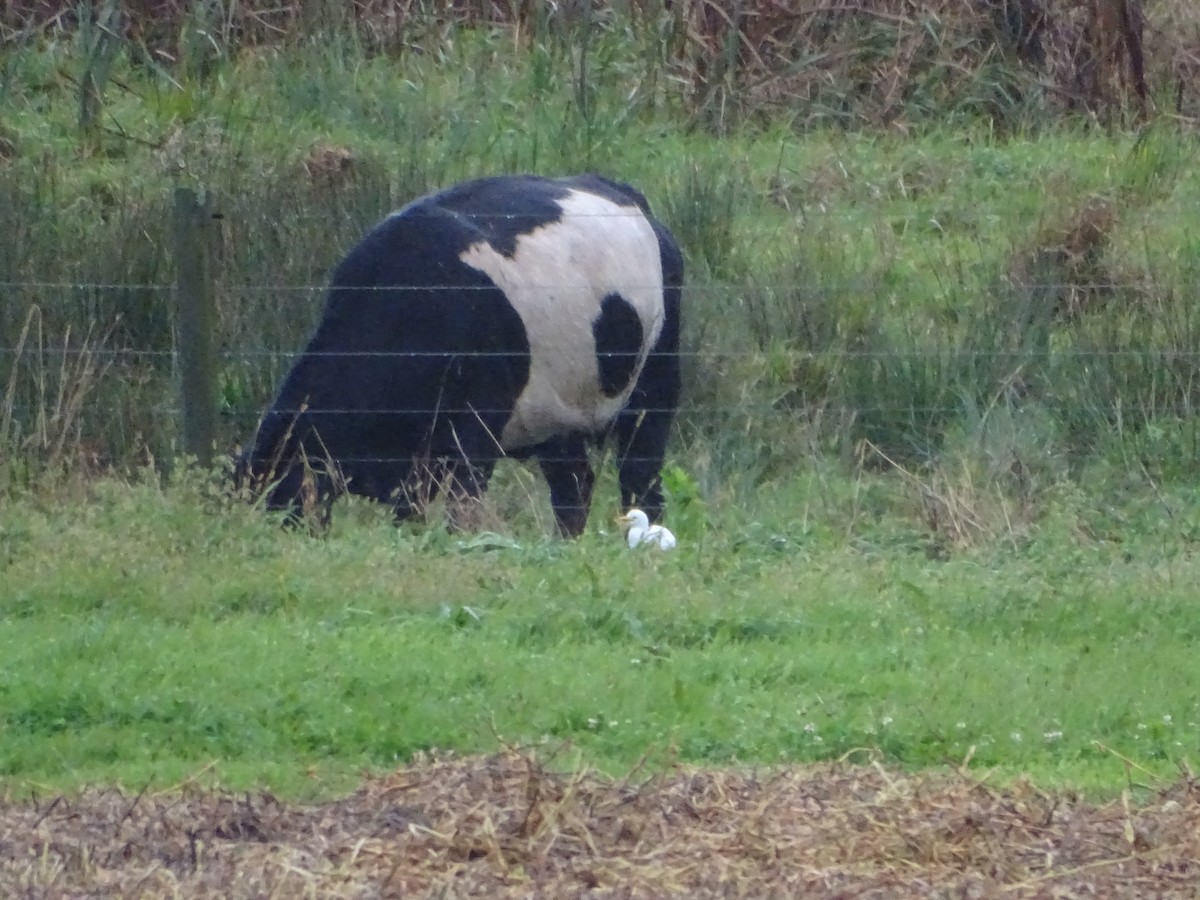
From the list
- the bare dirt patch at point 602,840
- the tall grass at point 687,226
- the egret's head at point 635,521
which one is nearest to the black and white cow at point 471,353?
the tall grass at point 687,226

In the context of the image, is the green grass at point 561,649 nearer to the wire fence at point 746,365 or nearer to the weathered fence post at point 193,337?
the weathered fence post at point 193,337

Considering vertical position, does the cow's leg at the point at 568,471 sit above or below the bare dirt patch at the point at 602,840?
below

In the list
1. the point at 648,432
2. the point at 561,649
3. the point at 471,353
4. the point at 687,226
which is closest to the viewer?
the point at 561,649

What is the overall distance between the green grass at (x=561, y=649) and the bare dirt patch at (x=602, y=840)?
442mm

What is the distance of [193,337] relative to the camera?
8156mm

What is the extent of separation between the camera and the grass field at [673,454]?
5.26 meters

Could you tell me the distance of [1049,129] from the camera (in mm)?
14641

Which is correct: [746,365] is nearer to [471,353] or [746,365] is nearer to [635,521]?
[471,353]

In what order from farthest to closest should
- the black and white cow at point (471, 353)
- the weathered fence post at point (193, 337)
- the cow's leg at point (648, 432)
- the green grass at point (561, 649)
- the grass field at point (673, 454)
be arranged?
1. the cow's leg at point (648, 432)
2. the black and white cow at point (471, 353)
3. the weathered fence post at point (193, 337)
4. the grass field at point (673, 454)
5. the green grass at point (561, 649)

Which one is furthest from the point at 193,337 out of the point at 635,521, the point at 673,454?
the point at 673,454

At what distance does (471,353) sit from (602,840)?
4878 mm

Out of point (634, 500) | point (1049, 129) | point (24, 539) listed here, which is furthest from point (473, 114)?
point (24, 539)

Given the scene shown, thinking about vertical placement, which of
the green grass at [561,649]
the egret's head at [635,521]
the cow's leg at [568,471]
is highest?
the green grass at [561,649]

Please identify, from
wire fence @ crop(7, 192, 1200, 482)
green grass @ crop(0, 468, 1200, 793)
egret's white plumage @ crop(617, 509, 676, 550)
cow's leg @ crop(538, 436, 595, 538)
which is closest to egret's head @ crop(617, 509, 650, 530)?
egret's white plumage @ crop(617, 509, 676, 550)
